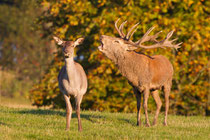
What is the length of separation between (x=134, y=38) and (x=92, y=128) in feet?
23.9

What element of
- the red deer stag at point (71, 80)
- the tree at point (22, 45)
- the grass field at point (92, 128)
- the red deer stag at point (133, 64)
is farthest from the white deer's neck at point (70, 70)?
the tree at point (22, 45)

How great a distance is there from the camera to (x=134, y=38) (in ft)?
54.7

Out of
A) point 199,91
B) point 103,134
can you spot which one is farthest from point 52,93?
point 103,134

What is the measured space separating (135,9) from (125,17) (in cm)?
67

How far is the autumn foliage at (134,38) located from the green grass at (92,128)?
13.9 feet

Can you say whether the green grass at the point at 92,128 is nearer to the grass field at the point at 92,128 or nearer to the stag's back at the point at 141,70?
the grass field at the point at 92,128

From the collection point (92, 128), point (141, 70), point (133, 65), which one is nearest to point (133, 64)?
point (133, 65)

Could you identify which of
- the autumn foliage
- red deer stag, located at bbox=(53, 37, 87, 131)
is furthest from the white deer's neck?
the autumn foliage

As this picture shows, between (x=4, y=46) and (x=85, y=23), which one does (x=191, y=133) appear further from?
(x=4, y=46)

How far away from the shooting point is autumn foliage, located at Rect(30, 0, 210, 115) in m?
16.4

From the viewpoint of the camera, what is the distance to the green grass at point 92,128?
895cm

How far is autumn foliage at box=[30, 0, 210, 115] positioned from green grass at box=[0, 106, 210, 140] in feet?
13.9

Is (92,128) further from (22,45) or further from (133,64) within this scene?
(22,45)

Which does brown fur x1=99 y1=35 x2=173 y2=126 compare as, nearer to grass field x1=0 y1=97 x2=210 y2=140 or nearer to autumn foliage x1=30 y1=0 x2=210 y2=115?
grass field x1=0 y1=97 x2=210 y2=140
